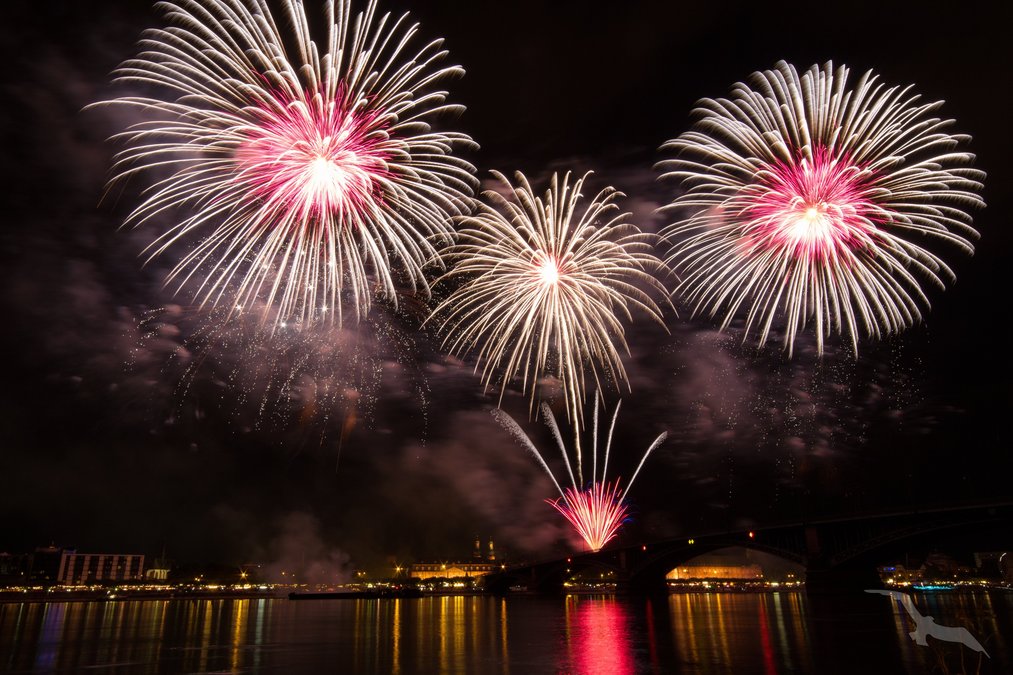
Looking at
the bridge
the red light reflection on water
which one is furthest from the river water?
the bridge

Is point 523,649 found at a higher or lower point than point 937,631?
lower

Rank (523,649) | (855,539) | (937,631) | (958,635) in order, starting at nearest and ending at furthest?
(958,635), (937,631), (523,649), (855,539)

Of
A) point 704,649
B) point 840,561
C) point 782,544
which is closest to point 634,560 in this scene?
point 782,544

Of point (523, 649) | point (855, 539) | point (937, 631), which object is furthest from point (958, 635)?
point (855, 539)

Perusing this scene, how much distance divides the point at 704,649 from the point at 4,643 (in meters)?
39.9

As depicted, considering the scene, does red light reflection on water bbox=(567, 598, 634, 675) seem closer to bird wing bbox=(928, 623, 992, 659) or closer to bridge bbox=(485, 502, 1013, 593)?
bird wing bbox=(928, 623, 992, 659)

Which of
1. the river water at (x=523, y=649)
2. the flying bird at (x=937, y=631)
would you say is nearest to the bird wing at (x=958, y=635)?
the flying bird at (x=937, y=631)

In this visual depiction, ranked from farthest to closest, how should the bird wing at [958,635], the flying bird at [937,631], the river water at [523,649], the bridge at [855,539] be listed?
1. the bridge at [855,539]
2. the river water at [523,649]
3. the flying bird at [937,631]
4. the bird wing at [958,635]

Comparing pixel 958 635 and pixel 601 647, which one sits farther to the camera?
pixel 601 647

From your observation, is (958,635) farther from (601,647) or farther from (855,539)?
(855,539)

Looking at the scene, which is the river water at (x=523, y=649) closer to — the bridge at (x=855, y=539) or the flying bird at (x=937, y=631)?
the flying bird at (x=937, y=631)

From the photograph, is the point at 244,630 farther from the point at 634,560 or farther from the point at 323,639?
the point at 634,560

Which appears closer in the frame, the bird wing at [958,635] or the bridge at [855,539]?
the bird wing at [958,635]

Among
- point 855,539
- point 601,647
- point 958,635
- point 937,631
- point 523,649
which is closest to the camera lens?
point 958,635
